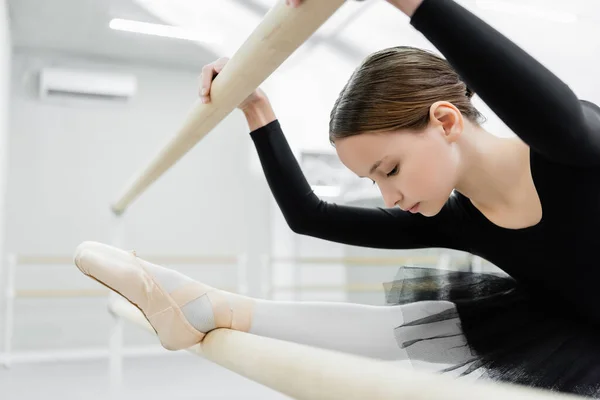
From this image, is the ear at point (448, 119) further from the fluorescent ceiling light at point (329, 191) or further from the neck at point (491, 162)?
the fluorescent ceiling light at point (329, 191)

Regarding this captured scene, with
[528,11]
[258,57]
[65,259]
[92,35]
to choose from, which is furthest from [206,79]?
[92,35]

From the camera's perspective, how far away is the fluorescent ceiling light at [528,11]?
2727mm

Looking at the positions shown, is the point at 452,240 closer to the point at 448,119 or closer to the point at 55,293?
the point at 448,119

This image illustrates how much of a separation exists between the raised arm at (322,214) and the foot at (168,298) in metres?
0.16

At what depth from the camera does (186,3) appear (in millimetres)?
3027

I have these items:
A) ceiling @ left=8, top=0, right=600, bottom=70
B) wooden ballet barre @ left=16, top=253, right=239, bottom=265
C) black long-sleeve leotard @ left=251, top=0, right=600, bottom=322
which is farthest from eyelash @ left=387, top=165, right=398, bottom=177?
wooden ballet barre @ left=16, top=253, right=239, bottom=265

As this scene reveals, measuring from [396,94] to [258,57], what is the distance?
0.18 metres

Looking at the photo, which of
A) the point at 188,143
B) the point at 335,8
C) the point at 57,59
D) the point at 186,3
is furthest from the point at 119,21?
the point at 335,8

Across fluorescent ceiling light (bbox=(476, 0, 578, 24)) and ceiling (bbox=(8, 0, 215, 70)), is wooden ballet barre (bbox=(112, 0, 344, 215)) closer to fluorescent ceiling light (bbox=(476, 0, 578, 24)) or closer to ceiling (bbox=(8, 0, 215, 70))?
fluorescent ceiling light (bbox=(476, 0, 578, 24))

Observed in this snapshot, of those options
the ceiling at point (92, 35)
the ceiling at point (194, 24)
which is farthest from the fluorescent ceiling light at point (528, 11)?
the ceiling at point (92, 35)

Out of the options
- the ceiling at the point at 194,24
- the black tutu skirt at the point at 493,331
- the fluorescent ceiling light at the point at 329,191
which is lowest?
the black tutu skirt at the point at 493,331

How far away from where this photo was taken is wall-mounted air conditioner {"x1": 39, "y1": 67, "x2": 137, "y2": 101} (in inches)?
130

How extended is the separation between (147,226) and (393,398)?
11.1 feet

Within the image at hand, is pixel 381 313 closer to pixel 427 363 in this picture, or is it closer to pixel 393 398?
pixel 427 363
